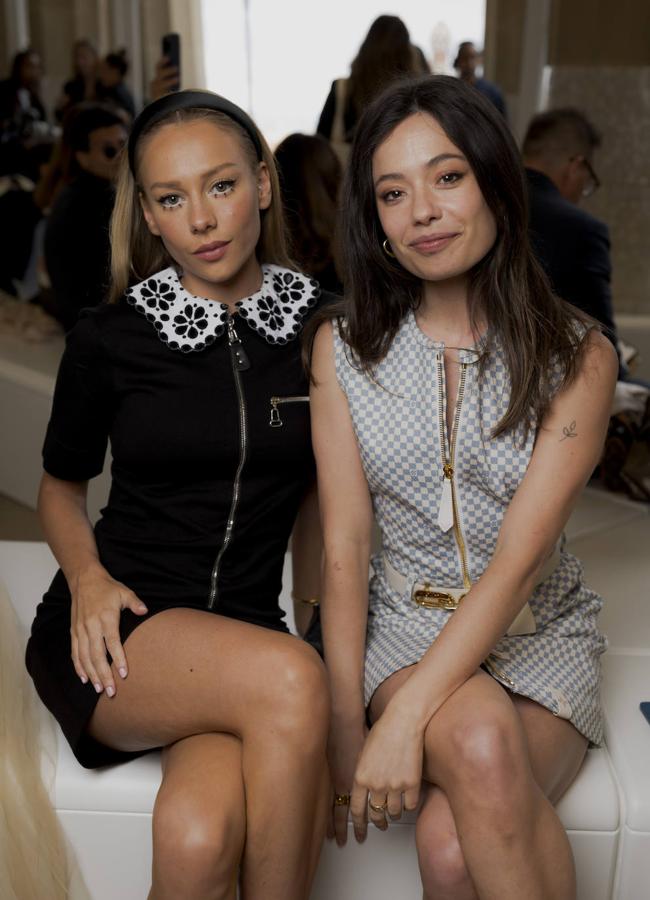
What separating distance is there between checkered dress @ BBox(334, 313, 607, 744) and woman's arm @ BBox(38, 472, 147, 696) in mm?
384

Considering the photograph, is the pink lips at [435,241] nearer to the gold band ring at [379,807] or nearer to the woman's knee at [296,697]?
the woman's knee at [296,697]

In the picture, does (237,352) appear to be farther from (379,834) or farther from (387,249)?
(379,834)

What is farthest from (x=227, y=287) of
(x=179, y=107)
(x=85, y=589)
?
(x=85, y=589)

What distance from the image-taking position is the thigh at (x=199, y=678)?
1511 mm

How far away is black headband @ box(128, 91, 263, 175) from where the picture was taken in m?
1.72

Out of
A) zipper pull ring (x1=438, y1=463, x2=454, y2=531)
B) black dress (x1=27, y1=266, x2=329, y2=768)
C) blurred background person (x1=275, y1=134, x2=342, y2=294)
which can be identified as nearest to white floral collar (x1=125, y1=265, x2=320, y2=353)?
black dress (x1=27, y1=266, x2=329, y2=768)

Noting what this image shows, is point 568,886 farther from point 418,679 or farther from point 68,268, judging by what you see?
point 68,268

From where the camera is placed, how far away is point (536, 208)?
3.48 metres

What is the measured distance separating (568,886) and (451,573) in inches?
18.5

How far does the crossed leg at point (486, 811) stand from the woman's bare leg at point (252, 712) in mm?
159

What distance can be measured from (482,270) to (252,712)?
71 centimetres

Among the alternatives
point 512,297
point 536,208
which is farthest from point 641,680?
A: point 536,208

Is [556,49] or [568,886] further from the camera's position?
[556,49]

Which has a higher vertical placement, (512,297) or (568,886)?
(512,297)
